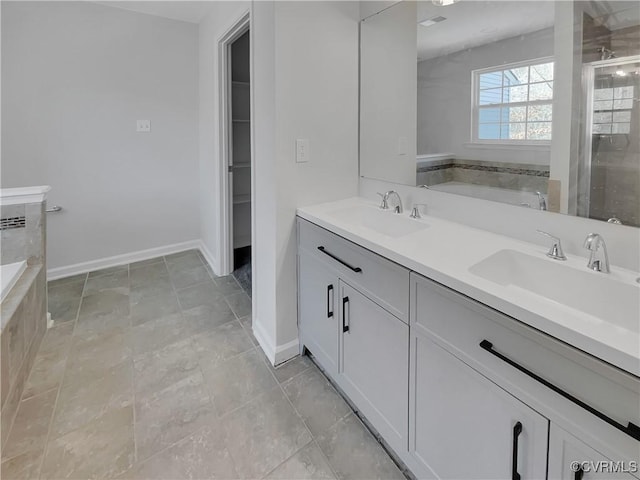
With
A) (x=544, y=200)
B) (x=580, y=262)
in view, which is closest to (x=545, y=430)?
(x=580, y=262)

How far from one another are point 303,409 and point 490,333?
1.03m

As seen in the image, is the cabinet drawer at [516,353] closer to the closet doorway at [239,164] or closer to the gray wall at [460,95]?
the gray wall at [460,95]

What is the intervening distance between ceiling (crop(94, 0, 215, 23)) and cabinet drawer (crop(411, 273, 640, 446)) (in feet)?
9.76

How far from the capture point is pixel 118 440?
1449mm

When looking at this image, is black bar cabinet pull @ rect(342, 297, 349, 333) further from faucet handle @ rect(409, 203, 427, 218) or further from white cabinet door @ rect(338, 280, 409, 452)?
faucet handle @ rect(409, 203, 427, 218)

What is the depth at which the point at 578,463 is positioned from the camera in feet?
2.47

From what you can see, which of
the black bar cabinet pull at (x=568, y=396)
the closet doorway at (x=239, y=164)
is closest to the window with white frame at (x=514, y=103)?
the black bar cabinet pull at (x=568, y=396)

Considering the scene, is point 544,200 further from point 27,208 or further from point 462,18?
point 27,208

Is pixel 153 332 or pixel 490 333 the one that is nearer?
pixel 490 333

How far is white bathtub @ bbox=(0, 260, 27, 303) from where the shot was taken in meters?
1.80

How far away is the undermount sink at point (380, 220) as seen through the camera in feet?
5.54

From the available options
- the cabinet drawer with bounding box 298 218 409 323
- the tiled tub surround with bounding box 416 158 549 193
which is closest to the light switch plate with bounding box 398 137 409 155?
the tiled tub surround with bounding box 416 158 549 193

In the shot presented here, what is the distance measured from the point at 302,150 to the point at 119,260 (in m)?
2.47

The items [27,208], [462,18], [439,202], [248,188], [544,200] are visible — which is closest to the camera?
[544,200]
